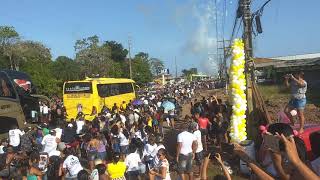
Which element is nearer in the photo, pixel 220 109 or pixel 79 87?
pixel 220 109

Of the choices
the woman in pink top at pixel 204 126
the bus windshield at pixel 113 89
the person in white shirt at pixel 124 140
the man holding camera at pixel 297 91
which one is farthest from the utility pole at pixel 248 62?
the bus windshield at pixel 113 89

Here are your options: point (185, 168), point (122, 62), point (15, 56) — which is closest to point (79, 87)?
point (185, 168)

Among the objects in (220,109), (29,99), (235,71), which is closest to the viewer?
(235,71)

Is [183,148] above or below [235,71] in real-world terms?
below

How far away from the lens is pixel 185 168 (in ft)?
41.5

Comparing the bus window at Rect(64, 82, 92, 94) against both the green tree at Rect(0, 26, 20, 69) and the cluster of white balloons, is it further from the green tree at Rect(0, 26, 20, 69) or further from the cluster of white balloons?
the green tree at Rect(0, 26, 20, 69)

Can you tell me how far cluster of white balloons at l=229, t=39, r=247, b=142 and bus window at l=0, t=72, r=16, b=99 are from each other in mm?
10707

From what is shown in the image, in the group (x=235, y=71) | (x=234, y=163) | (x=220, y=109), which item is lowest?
(x=234, y=163)

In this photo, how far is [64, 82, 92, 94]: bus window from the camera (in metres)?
29.2

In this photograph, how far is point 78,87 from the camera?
29.4 metres

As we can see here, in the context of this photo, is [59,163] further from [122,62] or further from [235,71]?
[122,62]

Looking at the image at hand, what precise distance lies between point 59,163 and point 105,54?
58.3 m

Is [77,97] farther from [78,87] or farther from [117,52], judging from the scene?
[117,52]

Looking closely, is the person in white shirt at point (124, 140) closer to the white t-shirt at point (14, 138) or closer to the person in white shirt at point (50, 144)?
the person in white shirt at point (50, 144)
